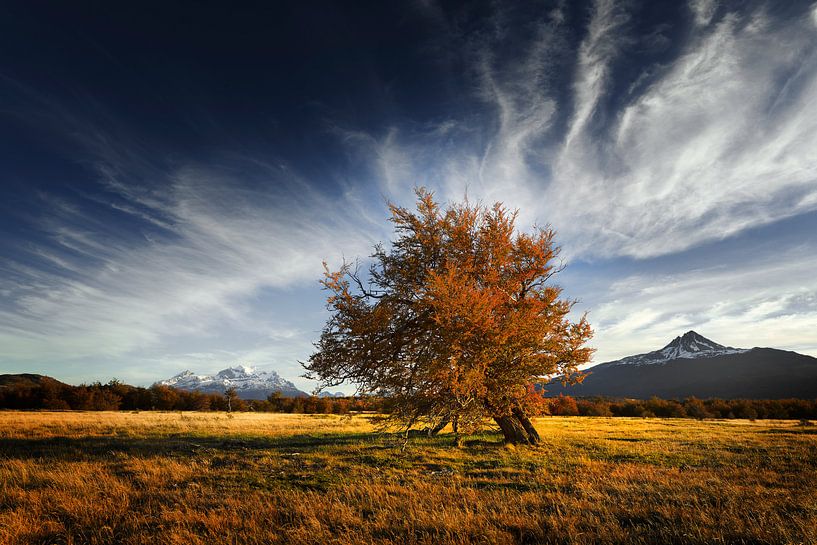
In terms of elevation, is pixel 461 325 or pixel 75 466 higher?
pixel 461 325

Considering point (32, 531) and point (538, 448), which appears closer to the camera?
point (32, 531)

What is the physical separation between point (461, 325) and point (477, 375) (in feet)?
6.36

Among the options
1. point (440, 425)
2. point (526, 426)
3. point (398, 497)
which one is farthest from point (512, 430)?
point (398, 497)

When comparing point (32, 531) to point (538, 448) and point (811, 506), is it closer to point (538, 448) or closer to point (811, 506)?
point (811, 506)

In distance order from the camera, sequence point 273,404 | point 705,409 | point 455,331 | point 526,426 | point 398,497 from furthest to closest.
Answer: point 273,404 < point 705,409 < point 526,426 < point 455,331 < point 398,497

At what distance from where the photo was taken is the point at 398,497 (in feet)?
28.0

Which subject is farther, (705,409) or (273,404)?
(273,404)

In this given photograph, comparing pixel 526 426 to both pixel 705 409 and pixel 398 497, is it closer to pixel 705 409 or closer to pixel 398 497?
pixel 398 497

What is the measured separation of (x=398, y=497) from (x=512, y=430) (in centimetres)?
1247

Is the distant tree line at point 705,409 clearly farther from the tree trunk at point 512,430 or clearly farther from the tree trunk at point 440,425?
the tree trunk at point 440,425

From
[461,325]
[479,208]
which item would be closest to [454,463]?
[461,325]

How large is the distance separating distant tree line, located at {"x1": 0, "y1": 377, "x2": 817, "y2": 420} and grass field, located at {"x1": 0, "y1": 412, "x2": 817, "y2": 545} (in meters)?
44.9

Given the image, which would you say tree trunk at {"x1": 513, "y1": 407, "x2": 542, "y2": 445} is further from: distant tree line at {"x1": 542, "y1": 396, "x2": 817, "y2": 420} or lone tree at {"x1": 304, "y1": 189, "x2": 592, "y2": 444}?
distant tree line at {"x1": 542, "y1": 396, "x2": 817, "y2": 420}

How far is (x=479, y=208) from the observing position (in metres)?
17.0
